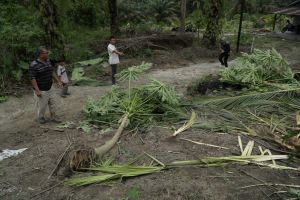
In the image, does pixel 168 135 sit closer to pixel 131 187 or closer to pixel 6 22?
pixel 131 187

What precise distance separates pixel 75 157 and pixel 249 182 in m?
2.72

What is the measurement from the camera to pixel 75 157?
5.77 m

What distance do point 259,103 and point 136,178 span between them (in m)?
3.95

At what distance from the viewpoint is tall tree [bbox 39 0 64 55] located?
1262 cm

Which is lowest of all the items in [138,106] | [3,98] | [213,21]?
[3,98]

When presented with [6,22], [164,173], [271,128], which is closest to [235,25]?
[6,22]

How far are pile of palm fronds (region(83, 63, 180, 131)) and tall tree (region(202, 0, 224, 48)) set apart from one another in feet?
33.6

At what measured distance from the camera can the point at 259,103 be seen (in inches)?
318

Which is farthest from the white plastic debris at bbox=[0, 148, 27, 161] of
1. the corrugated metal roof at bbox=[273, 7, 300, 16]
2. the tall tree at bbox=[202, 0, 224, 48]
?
the corrugated metal roof at bbox=[273, 7, 300, 16]

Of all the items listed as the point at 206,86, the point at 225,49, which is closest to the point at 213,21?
the point at 225,49

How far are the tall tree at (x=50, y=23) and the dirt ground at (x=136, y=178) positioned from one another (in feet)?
16.3

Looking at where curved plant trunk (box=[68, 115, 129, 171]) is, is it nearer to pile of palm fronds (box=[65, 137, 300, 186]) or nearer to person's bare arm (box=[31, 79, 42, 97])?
pile of palm fronds (box=[65, 137, 300, 186])

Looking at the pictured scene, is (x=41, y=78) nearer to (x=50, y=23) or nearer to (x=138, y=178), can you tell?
(x=138, y=178)

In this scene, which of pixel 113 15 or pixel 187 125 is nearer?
pixel 187 125
